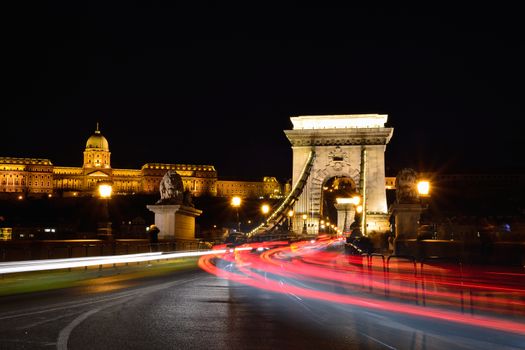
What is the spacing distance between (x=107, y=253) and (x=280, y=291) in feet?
40.8

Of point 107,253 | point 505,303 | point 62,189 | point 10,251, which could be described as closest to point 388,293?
point 505,303

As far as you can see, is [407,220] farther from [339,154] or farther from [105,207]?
[339,154]

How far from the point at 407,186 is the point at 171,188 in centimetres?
1144

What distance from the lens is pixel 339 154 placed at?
72.1m

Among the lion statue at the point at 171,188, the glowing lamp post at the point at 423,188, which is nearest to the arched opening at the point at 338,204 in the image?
the lion statue at the point at 171,188

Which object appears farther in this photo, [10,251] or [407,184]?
[407,184]

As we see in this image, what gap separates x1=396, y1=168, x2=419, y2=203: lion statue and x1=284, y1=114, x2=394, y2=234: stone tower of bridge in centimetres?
4103

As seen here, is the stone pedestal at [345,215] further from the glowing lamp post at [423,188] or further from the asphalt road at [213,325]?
the asphalt road at [213,325]

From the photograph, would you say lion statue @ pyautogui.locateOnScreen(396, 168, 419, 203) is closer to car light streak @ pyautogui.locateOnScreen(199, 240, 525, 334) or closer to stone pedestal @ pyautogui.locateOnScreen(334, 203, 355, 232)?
car light streak @ pyautogui.locateOnScreen(199, 240, 525, 334)

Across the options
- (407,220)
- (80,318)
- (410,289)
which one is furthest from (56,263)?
(407,220)

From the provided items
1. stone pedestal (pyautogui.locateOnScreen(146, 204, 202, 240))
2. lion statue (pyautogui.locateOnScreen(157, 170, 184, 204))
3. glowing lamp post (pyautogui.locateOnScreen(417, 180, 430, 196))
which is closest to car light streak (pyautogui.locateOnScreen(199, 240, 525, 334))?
glowing lamp post (pyautogui.locateOnScreen(417, 180, 430, 196))

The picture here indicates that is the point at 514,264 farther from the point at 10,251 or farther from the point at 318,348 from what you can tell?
the point at 10,251

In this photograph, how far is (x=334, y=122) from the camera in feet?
244

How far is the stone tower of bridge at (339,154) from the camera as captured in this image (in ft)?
229
